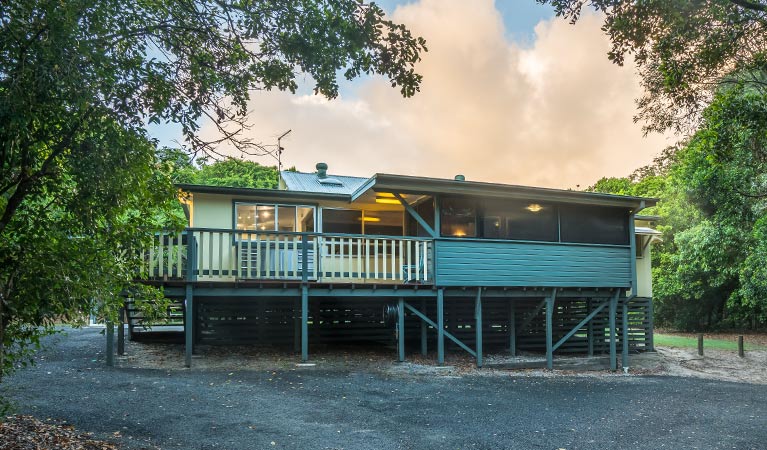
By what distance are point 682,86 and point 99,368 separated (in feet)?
35.5

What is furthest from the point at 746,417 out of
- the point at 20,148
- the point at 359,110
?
the point at 359,110

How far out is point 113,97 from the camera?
4930 mm

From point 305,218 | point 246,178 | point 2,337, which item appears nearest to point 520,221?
point 305,218

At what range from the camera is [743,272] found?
22484mm

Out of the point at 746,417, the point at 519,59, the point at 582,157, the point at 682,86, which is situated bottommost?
the point at 746,417

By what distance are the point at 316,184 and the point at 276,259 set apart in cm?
493

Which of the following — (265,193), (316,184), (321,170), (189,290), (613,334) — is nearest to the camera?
(189,290)

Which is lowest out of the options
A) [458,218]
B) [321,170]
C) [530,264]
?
[530,264]

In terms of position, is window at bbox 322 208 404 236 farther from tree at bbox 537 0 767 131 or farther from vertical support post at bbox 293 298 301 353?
tree at bbox 537 0 767 131

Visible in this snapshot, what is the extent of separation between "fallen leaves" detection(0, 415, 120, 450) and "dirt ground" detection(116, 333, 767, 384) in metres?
4.39

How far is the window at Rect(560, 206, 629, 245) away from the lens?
1427cm

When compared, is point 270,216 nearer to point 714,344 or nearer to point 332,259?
point 332,259

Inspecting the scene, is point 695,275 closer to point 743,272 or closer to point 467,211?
point 743,272

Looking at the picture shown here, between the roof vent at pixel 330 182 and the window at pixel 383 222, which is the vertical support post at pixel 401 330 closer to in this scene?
the window at pixel 383 222
